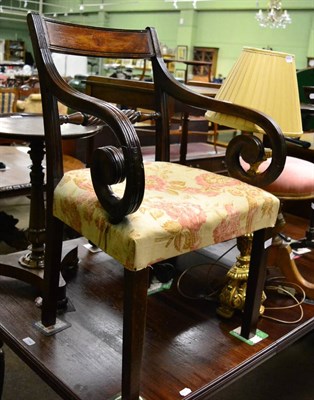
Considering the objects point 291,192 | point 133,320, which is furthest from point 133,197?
point 291,192

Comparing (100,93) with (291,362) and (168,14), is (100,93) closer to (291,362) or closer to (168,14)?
(291,362)

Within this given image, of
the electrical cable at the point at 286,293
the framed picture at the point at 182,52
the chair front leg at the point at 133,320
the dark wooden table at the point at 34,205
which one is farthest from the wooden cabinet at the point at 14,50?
the chair front leg at the point at 133,320

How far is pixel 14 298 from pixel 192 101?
0.85 meters

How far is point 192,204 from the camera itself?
109 centimetres

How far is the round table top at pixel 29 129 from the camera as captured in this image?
1341 millimetres

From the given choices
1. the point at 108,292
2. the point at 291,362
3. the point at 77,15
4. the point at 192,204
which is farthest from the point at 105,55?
the point at 77,15

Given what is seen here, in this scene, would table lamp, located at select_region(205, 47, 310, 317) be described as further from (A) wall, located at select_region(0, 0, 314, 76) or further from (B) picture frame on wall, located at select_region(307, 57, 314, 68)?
(A) wall, located at select_region(0, 0, 314, 76)

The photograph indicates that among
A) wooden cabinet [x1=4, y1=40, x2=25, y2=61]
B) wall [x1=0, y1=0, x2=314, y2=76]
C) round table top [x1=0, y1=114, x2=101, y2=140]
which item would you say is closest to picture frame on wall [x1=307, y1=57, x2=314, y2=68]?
wall [x1=0, y1=0, x2=314, y2=76]

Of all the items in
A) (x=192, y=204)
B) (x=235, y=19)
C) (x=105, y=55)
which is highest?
(x=235, y=19)

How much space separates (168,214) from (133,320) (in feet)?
0.80

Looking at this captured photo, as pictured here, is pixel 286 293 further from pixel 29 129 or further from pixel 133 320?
pixel 29 129

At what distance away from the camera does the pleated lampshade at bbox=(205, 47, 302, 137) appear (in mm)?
1379

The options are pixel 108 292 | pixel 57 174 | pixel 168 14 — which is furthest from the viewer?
pixel 168 14

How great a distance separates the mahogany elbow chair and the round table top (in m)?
0.17
